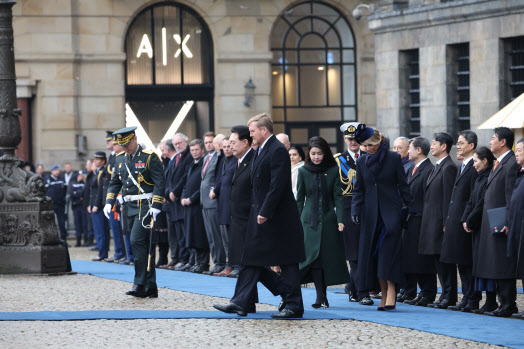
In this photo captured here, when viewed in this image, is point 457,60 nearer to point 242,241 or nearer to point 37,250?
point 37,250

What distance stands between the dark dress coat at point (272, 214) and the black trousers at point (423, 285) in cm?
241

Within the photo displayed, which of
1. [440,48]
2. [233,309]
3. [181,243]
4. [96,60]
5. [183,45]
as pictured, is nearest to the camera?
[233,309]

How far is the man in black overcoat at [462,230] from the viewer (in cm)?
1373

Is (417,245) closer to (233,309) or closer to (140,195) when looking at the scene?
(233,309)

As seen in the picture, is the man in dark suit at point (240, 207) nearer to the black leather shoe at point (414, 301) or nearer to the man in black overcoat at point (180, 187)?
the black leather shoe at point (414, 301)

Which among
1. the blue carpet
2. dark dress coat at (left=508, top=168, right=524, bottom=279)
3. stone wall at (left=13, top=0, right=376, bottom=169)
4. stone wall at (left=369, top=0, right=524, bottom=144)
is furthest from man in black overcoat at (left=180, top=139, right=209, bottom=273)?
stone wall at (left=13, top=0, right=376, bottom=169)

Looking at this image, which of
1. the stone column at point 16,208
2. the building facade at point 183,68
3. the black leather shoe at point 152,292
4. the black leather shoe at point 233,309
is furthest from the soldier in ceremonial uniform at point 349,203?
the building facade at point 183,68

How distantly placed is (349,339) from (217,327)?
1.35 metres

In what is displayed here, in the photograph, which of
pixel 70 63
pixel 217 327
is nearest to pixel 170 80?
pixel 70 63

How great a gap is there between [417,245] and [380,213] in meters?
1.37

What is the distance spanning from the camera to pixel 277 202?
1216 cm

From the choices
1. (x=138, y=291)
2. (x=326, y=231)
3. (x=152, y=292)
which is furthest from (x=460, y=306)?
(x=138, y=291)

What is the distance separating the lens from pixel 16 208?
1783 cm

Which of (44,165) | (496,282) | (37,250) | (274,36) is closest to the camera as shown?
(496,282)
